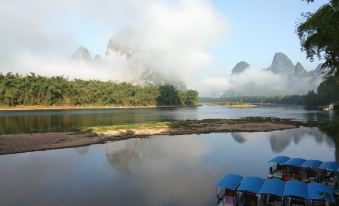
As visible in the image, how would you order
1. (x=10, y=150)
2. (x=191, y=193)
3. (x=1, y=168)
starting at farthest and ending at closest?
(x=10, y=150) → (x=1, y=168) → (x=191, y=193)

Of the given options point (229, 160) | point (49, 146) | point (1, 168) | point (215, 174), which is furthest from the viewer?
point (49, 146)

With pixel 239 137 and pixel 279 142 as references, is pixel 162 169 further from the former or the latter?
pixel 239 137

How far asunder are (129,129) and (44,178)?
1669 inches

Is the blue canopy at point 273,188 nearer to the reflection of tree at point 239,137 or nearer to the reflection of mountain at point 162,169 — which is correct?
the reflection of mountain at point 162,169

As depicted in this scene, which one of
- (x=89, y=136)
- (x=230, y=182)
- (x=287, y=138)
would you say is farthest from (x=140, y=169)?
(x=287, y=138)

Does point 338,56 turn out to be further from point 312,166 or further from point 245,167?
point 245,167

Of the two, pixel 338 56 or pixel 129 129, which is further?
pixel 129 129

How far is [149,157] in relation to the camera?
49656 mm

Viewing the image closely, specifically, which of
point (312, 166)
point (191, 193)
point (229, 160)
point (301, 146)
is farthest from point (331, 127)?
point (191, 193)

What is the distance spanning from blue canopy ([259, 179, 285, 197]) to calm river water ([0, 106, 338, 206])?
18.0ft

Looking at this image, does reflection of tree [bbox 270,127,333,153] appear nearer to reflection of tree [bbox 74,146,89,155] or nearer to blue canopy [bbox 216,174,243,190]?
blue canopy [bbox 216,174,243,190]

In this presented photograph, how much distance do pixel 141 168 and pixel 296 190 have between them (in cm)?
2255

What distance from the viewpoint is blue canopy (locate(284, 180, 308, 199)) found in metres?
24.4

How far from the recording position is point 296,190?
2508cm
